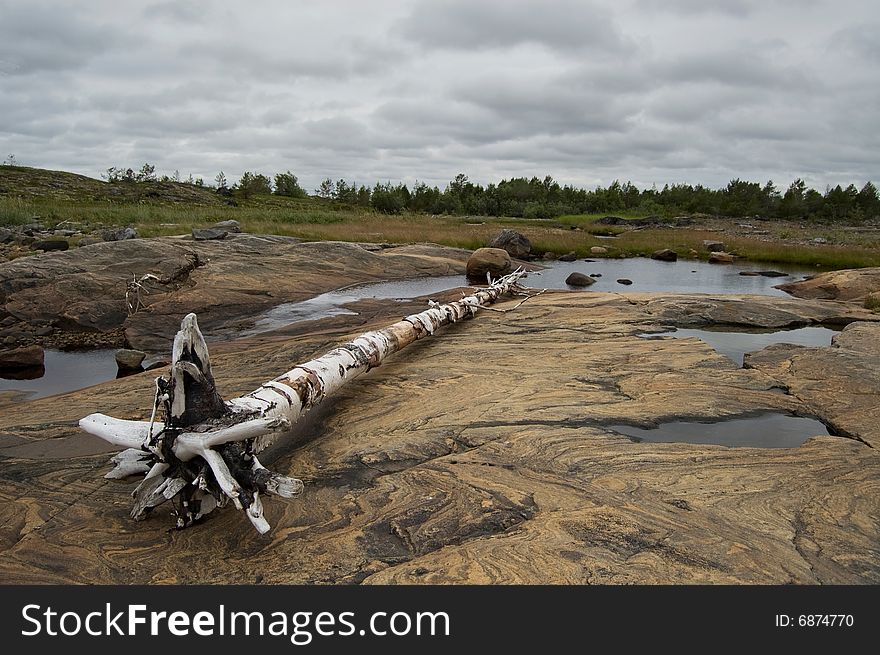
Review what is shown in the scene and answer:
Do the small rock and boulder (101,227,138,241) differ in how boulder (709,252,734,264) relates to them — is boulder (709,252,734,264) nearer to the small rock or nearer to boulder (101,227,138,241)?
boulder (101,227,138,241)

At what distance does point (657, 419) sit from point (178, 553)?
445 cm

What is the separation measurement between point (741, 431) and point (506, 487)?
2.71m

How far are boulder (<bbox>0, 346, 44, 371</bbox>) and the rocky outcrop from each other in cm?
1833

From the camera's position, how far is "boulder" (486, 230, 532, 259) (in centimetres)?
2608

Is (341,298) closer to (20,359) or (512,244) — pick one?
(20,359)

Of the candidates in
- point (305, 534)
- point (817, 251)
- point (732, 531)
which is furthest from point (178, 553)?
point (817, 251)

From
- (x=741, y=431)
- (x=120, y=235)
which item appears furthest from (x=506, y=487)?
(x=120, y=235)

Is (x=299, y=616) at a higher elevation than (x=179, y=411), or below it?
below

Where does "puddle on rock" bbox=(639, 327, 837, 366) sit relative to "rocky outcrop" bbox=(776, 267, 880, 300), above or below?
below

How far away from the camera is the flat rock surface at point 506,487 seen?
3459mm

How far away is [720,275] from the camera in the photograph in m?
23.2

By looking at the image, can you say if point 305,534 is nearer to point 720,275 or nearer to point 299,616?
point 299,616

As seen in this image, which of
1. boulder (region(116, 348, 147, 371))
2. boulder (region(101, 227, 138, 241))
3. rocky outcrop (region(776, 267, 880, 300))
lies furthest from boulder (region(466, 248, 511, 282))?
boulder (region(101, 227, 138, 241))

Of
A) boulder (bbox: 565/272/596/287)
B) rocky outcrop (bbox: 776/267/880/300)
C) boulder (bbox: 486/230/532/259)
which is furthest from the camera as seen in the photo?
boulder (bbox: 486/230/532/259)
